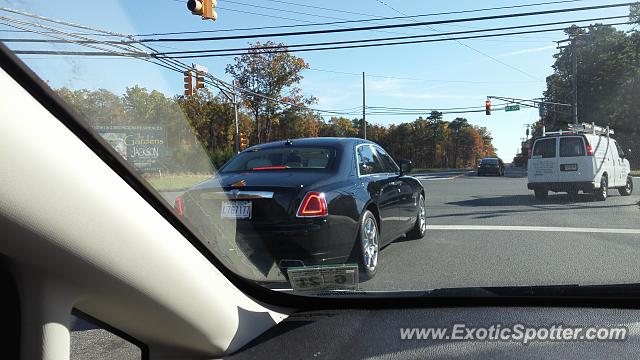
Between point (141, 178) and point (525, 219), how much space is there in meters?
8.18

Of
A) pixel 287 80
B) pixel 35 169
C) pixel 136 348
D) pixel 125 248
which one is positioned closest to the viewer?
pixel 35 169

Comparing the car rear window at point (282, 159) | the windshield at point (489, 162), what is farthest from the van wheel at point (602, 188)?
the windshield at point (489, 162)

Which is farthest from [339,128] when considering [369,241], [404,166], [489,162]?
[489,162]

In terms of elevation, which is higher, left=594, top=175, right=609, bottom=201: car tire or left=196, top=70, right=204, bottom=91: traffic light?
left=196, top=70, right=204, bottom=91: traffic light

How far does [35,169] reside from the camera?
1.45 metres

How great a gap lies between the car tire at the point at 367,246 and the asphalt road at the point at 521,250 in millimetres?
139

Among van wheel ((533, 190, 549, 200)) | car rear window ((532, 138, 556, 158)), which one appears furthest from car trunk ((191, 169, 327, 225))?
car rear window ((532, 138, 556, 158))

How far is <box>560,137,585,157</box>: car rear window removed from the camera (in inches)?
467

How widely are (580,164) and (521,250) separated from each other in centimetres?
686

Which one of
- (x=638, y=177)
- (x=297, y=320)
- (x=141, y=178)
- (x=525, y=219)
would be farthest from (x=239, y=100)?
(x=638, y=177)

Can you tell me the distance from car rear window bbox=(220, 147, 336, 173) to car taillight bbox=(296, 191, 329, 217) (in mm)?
516

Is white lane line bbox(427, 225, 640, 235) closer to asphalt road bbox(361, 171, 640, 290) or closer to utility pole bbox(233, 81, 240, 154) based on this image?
asphalt road bbox(361, 171, 640, 290)

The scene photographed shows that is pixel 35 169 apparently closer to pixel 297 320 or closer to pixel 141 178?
pixel 141 178

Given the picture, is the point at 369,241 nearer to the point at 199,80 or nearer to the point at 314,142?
the point at 314,142
